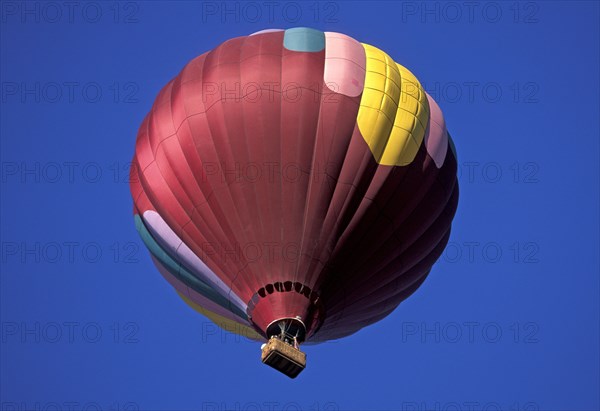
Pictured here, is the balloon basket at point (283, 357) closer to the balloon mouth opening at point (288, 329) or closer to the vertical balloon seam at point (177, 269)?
the balloon mouth opening at point (288, 329)

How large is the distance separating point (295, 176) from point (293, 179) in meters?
0.05

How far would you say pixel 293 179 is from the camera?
24.4 m

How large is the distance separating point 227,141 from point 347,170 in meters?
1.91

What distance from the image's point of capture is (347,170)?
24516 millimetres

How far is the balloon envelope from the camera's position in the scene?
24.4 meters

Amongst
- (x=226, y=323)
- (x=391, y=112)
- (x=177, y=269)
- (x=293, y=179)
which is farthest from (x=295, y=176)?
(x=226, y=323)

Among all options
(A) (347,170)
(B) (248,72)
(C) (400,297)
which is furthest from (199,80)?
(C) (400,297)

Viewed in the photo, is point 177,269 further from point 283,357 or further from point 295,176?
point 283,357

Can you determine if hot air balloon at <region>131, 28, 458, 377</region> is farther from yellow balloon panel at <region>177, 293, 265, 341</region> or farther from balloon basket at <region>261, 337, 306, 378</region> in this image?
yellow balloon panel at <region>177, 293, 265, 341</region>

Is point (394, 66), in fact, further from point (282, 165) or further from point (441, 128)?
point (282, 165)

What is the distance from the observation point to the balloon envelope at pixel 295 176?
24.4 metres

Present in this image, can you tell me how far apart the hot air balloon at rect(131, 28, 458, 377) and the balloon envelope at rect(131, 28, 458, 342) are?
0.07 ft

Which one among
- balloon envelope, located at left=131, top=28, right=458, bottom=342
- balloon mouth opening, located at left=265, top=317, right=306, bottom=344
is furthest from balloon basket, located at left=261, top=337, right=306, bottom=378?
balloon envelope, located at left=131, top=28, right=458, bottom=342

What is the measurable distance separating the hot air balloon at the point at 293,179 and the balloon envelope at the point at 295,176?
2cm
